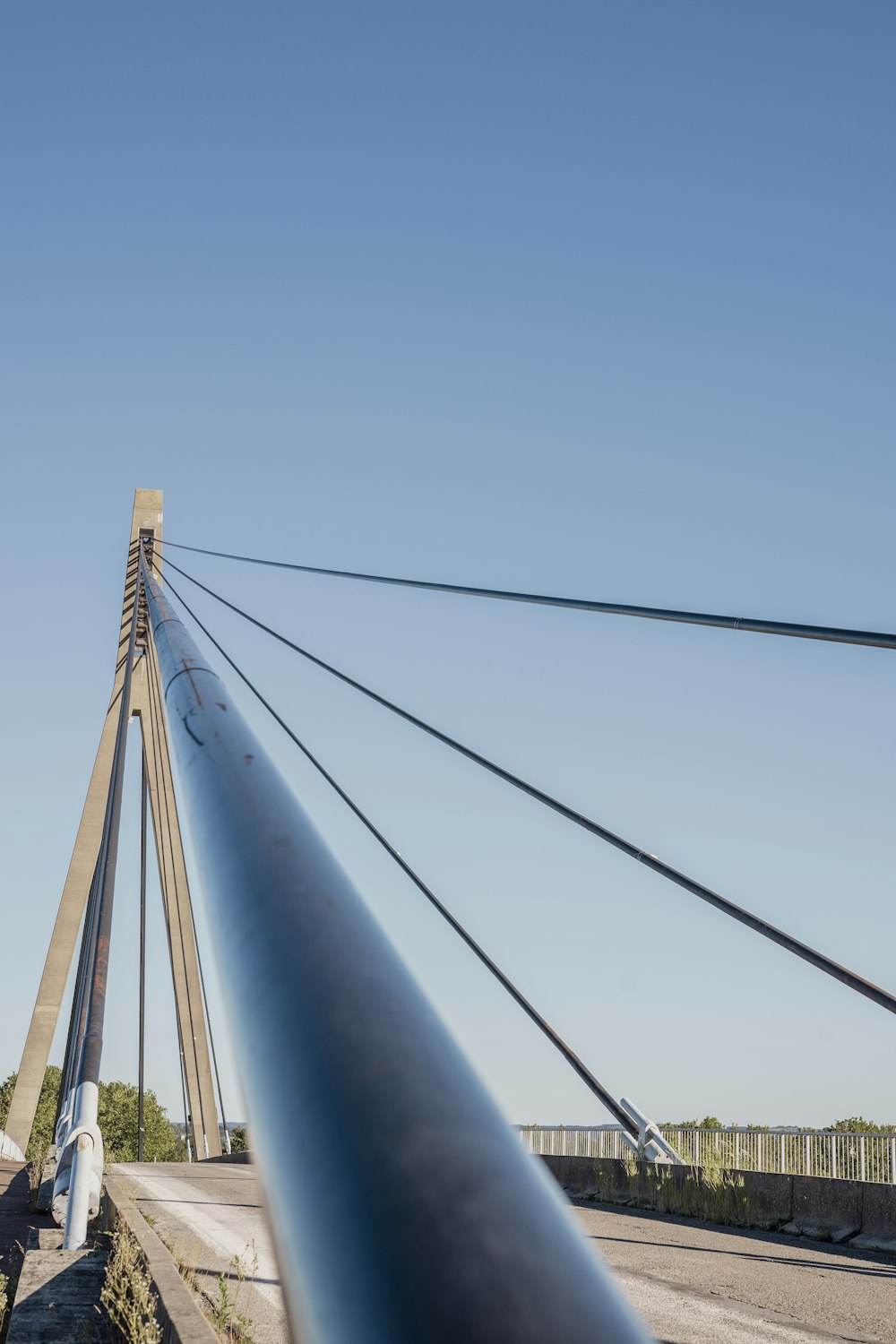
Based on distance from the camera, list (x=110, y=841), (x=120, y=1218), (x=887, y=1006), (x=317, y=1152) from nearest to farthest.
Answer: (x=317, y=1152), (x=887, y=1006), (x=120, y=1218), (x=110, y=841)

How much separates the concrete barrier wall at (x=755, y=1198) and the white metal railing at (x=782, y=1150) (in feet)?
0.74

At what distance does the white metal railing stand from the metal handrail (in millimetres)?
A: 11220

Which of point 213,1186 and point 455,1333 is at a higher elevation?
point 455,1333

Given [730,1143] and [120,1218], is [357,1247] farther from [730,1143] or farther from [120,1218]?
[730,1143]

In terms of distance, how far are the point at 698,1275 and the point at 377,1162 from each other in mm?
8637

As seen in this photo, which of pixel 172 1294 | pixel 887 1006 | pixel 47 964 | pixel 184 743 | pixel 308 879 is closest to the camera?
pixel 308 879

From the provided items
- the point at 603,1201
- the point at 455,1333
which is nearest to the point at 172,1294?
the point at 455,1333

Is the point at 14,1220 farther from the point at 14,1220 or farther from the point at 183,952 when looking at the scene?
the point at 183,952

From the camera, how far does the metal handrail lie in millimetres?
602

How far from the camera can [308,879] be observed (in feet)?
3.43

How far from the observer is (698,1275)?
27.1 feet

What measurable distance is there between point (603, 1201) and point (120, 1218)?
23.9 feet

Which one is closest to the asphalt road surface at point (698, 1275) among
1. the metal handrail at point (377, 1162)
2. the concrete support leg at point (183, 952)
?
the metal handrail at point (377, 1162)

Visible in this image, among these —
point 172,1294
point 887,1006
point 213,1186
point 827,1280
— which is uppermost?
point 887,1006
